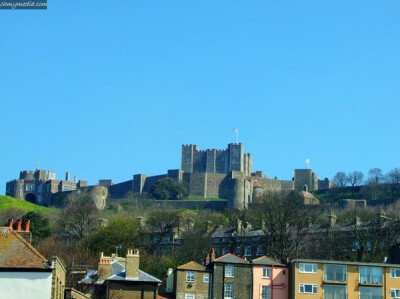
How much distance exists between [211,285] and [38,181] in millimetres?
102805

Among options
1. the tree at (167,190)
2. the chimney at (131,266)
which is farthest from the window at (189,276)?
the tree at (167,190)

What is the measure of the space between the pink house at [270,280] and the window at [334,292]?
2655 millimetres

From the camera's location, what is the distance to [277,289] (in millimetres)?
57000

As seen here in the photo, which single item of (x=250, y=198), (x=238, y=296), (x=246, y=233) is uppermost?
(x=250, y=198)

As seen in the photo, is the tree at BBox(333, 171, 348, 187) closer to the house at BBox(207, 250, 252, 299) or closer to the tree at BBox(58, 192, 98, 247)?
the tree at BBox(58, 192, 98, 247)

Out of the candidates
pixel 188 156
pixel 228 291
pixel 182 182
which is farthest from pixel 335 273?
pixel 188 156

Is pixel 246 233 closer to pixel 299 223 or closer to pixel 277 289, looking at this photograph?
pixel 299 223

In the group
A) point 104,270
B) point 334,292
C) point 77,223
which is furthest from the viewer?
point 77,223

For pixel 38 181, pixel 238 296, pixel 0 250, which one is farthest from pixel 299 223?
pixel 38 181

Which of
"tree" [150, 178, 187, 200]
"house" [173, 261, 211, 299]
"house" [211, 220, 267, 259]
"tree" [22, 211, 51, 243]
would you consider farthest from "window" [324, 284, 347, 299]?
"tree" [150, 178, 187, 200]

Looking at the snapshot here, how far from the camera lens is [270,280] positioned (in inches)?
2251

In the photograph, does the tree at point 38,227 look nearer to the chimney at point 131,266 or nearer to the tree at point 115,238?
the tree at point 115,238

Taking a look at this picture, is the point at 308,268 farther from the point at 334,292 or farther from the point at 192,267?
the point at 192,267

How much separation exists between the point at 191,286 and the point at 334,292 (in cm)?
804
